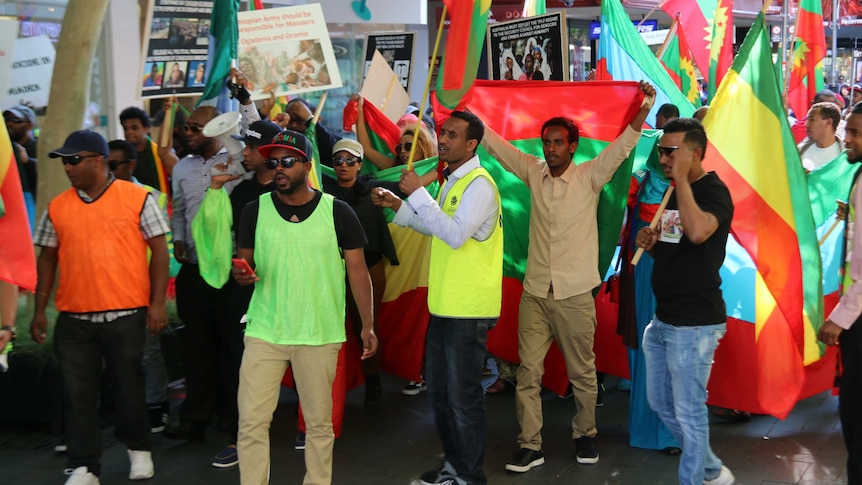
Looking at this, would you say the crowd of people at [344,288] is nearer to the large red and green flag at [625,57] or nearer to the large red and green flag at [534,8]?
the large red and green flag at [625,57]

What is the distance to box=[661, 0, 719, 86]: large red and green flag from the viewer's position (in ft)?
37.4

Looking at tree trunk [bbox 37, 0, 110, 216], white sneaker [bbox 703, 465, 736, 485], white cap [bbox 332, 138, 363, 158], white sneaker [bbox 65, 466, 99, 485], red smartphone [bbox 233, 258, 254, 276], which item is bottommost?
white sneaker [bbox 703, 465, 736, 485]

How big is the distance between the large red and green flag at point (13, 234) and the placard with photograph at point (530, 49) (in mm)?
3781

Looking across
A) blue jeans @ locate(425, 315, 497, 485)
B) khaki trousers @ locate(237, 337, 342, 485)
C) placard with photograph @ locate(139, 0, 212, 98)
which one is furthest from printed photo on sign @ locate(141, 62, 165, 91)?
blue jeans @ locate(425, 315, 497, 485)

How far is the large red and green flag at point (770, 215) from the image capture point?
18.3ft

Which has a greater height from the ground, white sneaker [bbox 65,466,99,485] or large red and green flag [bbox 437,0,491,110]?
large red and green flag [bbox 437,0,491,110]

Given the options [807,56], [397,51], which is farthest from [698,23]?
[397,51]

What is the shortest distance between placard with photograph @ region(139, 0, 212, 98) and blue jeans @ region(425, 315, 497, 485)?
9.02ft

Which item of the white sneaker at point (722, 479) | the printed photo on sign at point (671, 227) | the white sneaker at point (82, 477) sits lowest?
the white sneaker at point (722, 479)

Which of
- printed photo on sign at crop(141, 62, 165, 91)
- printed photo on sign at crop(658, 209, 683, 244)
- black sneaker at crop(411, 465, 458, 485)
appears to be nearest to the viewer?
printed photo on sign at crop(658, 209, 683, 244)

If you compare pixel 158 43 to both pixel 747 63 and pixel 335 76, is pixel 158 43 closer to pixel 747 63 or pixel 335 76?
pixel 335 76

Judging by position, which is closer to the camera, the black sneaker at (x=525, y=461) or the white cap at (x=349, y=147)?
the black sneaker at (x=525, y=461)

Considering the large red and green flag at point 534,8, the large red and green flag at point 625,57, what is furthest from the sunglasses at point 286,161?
the large red and green flag at point 534,8

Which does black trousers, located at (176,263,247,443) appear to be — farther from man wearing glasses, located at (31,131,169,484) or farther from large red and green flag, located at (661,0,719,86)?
large red and green flag, located at (661,0,719,86)
